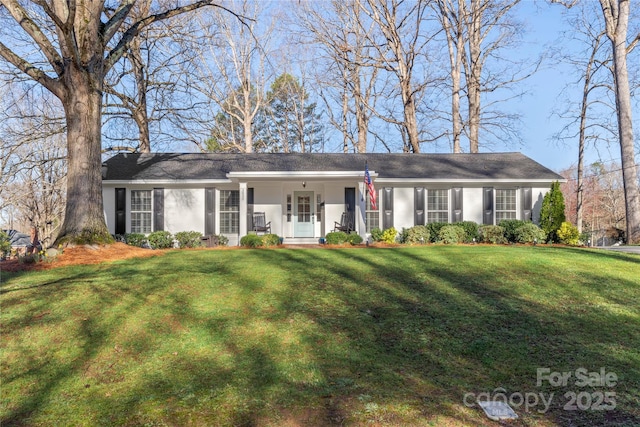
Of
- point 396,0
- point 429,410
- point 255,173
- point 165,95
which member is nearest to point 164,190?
point 255,173

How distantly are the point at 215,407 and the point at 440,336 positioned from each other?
9.25 ft

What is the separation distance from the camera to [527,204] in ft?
52.7

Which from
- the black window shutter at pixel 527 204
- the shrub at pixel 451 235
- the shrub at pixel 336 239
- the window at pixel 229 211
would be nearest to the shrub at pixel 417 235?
the shrub at pixel 451 235

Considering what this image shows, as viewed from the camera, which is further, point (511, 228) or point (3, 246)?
point (511, 228)

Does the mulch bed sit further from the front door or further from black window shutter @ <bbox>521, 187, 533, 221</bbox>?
black window shutter @ <bbox>521, 187, 533, 221</bbox>

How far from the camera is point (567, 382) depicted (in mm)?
4074

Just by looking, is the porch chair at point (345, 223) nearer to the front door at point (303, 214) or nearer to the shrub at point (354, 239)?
the front door at point (303, 214)

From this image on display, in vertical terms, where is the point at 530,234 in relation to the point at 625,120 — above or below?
below

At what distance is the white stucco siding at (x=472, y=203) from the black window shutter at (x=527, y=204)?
162cm

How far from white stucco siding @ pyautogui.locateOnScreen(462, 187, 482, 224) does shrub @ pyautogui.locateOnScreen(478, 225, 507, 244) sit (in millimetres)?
1436

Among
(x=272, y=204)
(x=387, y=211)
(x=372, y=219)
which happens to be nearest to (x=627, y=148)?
(x=387, y=211)

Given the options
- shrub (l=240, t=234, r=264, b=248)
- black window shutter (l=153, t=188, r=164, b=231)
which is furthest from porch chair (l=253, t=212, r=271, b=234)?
black window shutter (l=153, t=188, r=164, b=231)

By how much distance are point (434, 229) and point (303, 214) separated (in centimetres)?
523

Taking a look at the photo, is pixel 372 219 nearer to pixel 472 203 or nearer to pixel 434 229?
pixel 434 229
